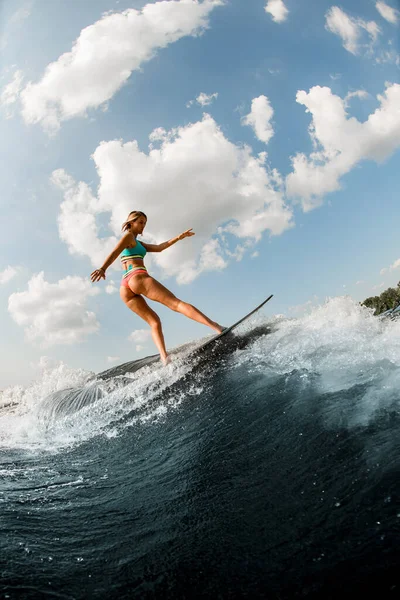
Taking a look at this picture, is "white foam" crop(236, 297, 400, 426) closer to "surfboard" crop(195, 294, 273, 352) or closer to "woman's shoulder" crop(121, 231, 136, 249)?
"surfboard" crop(195, 294, 273, 352)

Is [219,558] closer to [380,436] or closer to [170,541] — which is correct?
[170,541]

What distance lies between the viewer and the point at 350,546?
1.67 metres

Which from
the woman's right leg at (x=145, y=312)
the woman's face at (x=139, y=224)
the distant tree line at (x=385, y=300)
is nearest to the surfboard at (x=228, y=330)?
the woman's right leg at (x=145, y=312)

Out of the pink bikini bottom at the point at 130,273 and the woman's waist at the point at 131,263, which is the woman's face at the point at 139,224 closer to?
the woman's waist at the point at 131,263

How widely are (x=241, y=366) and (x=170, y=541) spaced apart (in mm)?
2944

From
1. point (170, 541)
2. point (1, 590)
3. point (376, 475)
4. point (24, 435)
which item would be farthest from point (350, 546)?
point (24, 435)

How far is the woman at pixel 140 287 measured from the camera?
247 inches

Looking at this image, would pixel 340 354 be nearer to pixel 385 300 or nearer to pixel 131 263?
pixel 131 263

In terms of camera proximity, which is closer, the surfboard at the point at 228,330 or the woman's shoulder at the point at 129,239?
the surfboard at the point at 228,330

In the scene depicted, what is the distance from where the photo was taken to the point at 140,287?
659cm

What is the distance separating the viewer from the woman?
20.6 feet

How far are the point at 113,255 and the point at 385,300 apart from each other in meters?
105

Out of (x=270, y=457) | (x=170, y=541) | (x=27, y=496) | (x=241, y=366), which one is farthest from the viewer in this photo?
(x=241, y=366)

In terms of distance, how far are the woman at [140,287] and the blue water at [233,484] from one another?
149 centimetres
